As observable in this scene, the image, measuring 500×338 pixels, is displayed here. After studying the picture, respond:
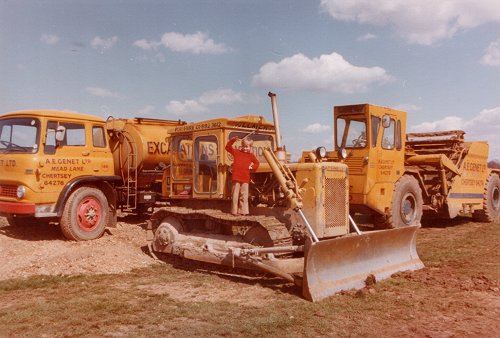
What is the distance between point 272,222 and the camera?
8.08 meters

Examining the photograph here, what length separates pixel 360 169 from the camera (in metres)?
11.5

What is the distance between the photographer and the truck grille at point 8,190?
1020 cm

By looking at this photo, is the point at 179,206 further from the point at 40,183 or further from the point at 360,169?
the point at 360,169

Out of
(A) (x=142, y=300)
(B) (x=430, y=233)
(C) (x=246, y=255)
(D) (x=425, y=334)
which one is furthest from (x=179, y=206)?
(B) (x=430, y=233)

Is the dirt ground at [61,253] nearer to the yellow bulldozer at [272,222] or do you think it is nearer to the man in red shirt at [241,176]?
the yellow bulldozer at [272,222]

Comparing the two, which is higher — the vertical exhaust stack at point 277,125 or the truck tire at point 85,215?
the vertical exhaust stack at point 277,125

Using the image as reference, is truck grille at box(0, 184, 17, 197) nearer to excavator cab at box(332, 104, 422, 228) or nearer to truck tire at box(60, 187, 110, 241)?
truck tire at box(60, 187, 110, 241)

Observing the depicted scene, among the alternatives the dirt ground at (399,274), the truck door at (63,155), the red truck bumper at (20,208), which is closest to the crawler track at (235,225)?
the dirt ground at (399,274)

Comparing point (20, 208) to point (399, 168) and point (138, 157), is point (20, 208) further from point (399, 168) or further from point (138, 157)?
point (399, 168)

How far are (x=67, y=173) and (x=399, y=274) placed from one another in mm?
7248

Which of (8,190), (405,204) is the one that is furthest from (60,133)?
(405,204)

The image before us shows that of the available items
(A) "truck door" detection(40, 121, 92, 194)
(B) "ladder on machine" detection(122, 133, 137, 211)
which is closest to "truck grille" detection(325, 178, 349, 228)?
(A) "truck door" detection(40, 121, 92, 194)

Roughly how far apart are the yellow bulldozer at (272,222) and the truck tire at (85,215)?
61.5 inches

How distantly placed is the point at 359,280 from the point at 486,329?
2217 mm
